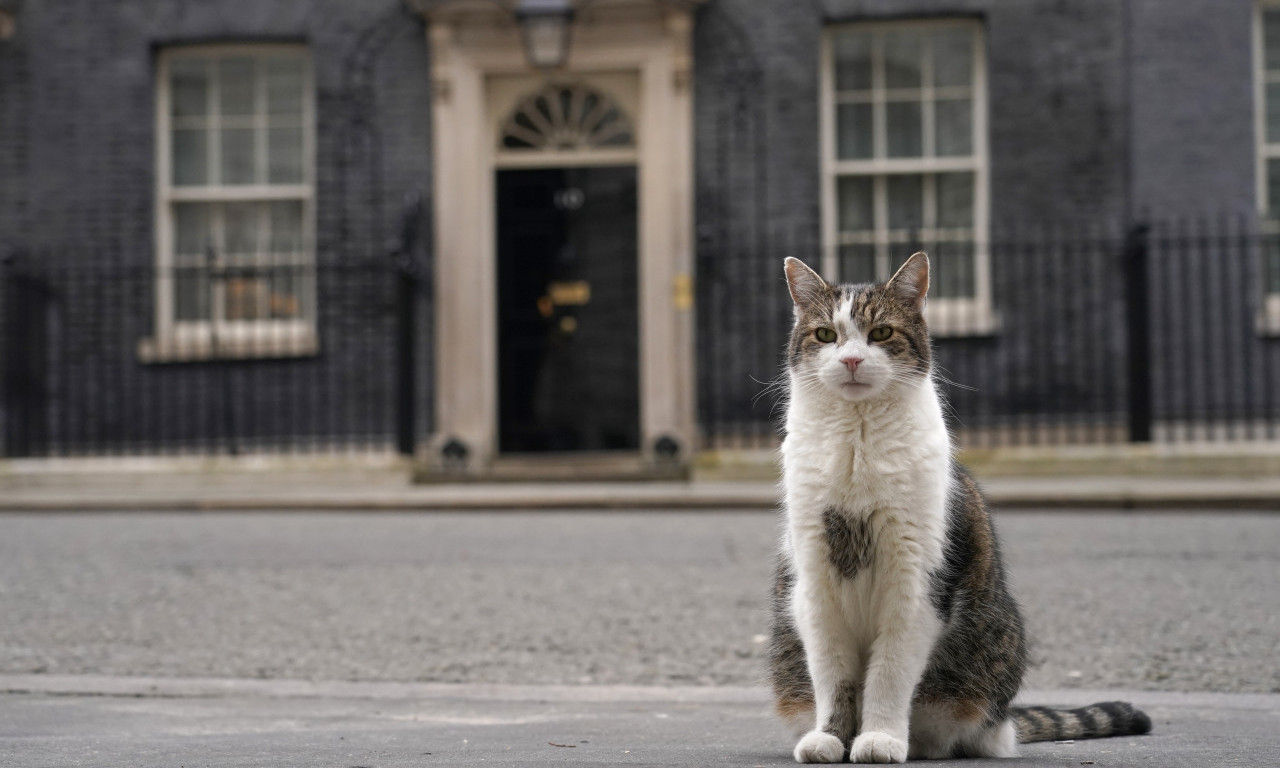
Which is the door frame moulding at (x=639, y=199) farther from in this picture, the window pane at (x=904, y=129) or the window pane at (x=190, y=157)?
the window pane at (x=190, y=157)

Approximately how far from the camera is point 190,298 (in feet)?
42.2

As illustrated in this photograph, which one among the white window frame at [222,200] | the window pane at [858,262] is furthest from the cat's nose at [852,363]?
the white window frame at [222,200]

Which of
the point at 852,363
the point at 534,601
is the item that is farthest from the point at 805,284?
the point at 534,601

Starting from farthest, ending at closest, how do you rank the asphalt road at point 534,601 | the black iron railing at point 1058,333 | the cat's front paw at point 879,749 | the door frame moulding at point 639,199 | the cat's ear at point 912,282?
the door frame moulding at point 639,199
the black iron railing at point 1058,333
the asphalt road at point 534,601
the cat's ear at point 912,282
the cat's front paw at point 879,749

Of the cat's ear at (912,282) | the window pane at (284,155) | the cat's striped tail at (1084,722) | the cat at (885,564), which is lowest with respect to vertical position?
the cat's striped tail at (1084,722)

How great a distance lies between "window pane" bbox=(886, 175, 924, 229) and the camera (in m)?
12.8

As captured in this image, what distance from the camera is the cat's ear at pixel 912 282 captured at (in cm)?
338

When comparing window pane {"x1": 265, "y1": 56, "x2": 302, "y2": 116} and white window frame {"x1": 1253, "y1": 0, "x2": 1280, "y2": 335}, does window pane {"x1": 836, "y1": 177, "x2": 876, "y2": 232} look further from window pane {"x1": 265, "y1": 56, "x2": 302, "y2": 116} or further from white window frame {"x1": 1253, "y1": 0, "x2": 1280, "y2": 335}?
window pane {"x1": 265, "y1": 56, "x2": 302, "y2": 116}

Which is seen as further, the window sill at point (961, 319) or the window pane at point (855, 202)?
the window pane at point (855, 202)

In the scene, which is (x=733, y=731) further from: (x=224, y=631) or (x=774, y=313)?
(x=774, y=313)

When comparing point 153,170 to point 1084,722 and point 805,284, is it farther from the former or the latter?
point 1084,722

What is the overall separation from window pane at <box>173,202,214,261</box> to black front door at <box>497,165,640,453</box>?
9.01 ft

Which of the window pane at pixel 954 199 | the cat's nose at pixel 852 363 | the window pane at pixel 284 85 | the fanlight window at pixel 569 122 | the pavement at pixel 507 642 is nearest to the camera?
the cat's nose at pixel 852 363

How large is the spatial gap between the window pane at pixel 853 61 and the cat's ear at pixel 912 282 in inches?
383
